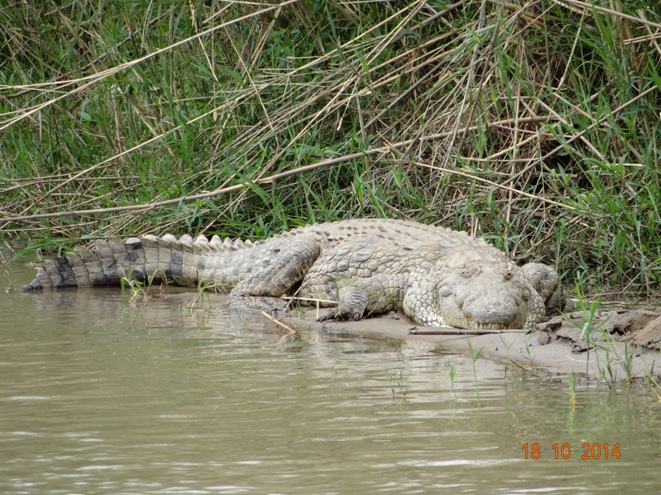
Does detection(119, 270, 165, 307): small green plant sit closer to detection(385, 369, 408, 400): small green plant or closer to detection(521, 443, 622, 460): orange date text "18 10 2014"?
detection(385, 369, 408, 400): small green plant

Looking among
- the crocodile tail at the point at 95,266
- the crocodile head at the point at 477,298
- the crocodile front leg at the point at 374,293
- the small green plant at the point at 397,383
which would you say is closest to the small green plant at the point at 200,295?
the crocodile tail at the point at 95,266

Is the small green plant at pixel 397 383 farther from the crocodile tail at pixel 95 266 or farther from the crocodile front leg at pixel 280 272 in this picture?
the crocodile tail at pixel 95 266

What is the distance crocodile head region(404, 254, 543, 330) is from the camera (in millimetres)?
5391

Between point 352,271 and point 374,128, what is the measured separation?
1473 mm

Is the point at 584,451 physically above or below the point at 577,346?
below

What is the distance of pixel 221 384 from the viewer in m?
4.25

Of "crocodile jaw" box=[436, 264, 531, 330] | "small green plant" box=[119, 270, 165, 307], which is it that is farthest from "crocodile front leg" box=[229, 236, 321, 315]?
"crocodile jaw" box=[436, 264, 531, 330]

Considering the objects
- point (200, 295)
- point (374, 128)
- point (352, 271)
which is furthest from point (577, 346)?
point (374, 128)

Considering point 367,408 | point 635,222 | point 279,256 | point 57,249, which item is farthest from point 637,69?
point 57,249

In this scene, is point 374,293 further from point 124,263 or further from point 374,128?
point 124,263

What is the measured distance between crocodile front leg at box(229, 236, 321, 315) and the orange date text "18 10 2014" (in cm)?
340

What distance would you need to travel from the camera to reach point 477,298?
547 centimetres

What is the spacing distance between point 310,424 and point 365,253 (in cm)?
289

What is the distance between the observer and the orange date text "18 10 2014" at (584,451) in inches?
124
